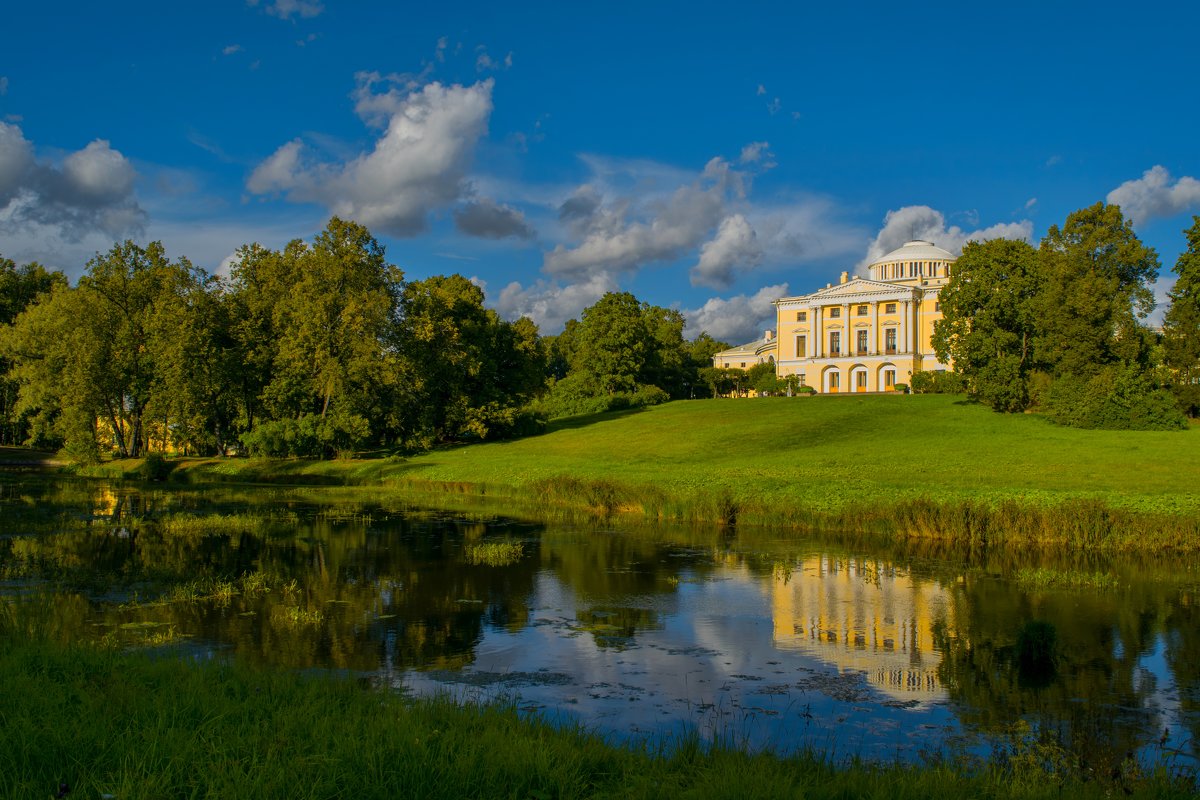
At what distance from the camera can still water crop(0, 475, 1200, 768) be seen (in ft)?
35.3

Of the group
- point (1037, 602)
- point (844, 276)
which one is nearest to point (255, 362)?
point (1037, 602)

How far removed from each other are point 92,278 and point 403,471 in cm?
2274

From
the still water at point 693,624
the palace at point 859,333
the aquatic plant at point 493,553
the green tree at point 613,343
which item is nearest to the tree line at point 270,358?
the green tree at point 613,343

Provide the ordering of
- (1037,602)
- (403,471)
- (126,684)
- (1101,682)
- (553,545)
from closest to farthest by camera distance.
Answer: (126,684) < (1101,682) < (1037,602) < (553,545) < (403,471)

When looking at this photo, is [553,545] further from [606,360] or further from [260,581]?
[606,360]

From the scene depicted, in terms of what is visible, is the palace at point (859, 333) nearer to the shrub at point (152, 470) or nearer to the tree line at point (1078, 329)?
the tree line at point (1078, 329)

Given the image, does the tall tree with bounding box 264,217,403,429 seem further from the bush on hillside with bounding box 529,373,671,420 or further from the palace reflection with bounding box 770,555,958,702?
the palace reflection with bounding box 770,555,958,702

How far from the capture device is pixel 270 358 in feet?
178

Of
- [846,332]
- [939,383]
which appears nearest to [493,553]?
[939,383]

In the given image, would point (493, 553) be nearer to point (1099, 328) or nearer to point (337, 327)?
point (337, 327)

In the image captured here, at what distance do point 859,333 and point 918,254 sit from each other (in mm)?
24931

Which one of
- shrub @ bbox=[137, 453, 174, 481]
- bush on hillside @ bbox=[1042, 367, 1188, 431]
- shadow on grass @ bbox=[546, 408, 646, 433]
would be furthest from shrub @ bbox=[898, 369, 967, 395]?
shrub @ bbox=[137, 453, 174, 481]

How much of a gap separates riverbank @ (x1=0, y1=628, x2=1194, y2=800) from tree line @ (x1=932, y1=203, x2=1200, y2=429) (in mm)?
44296

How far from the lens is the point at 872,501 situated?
90.6 ft
